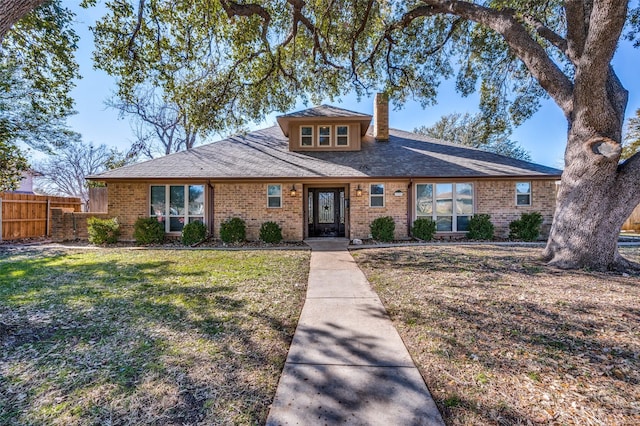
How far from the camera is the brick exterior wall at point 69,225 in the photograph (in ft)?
35.4

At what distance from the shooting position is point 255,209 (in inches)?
427

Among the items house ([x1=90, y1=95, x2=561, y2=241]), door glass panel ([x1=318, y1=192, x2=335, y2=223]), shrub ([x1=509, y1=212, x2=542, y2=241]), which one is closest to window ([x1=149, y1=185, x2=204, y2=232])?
house ([x1=90, y1=95, x2=561, y2=241])

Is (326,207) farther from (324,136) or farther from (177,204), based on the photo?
(177,204)

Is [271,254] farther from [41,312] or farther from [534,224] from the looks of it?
[534,224]

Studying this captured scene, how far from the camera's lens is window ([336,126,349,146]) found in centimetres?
1267

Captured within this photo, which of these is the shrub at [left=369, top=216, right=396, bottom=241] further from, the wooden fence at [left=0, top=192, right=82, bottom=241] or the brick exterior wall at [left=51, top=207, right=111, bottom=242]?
the wooden fence at [left=0, top=192, right=82, bottom=241]

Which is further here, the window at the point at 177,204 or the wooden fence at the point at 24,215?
the wooden fence at the point at 24,215

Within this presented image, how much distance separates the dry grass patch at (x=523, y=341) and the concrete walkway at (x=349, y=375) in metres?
0.17

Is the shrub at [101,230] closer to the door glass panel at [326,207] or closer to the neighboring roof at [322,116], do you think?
the neighboring roof at [322,116]

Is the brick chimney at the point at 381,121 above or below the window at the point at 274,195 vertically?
above

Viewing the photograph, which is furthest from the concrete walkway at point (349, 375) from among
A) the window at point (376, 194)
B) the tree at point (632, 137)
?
the tree at point (632, 137)

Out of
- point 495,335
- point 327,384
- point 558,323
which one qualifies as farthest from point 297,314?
point 558,323

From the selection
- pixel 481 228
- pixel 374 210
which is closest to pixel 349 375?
pixel 374 210

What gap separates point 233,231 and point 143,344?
24.1 ft
